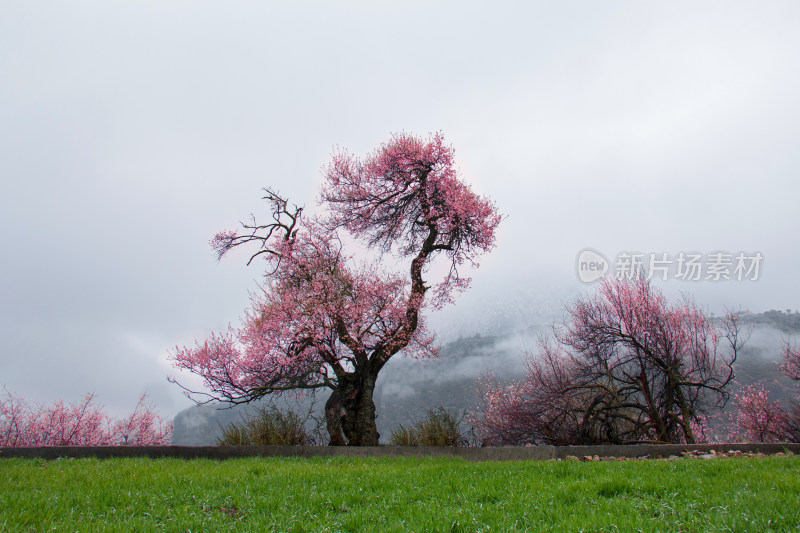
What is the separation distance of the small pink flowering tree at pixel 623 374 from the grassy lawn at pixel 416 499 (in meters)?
9.59

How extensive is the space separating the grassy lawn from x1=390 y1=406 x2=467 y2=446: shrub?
6.48 metres

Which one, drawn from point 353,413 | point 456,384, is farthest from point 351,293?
point 456,384

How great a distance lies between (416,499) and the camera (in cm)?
604

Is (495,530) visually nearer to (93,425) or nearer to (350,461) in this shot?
(350,461)

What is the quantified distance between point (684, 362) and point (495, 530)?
671 inches

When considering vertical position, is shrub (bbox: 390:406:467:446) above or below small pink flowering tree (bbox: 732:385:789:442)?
above

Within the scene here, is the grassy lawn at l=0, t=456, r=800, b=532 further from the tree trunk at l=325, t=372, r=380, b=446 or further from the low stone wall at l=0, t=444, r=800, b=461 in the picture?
the tree trunk at l=325, t=372, r=380, b=446

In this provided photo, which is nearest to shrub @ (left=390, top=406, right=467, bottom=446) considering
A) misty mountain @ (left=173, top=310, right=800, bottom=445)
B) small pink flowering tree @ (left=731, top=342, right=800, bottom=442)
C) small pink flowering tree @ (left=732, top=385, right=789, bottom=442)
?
misty mountain @ (left=173, top=310, right=800, bottom=445)

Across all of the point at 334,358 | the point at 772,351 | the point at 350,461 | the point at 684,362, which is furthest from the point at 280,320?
the point at 772,351

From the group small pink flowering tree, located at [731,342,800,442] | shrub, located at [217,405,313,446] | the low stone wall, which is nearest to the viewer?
the low stone wall

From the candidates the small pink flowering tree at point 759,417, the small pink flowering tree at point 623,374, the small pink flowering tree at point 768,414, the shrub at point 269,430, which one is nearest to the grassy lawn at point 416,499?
the shrub at point 269,430

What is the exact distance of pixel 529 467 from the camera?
845cm

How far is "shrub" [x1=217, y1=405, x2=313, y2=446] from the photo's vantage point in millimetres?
14961

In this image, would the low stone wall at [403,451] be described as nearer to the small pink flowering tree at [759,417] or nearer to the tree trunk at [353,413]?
the tree trunk at [353,413]
